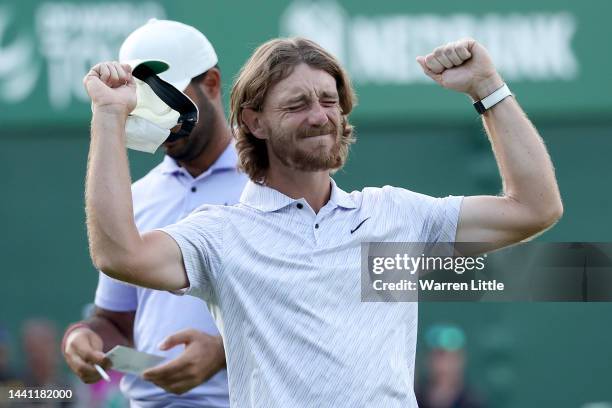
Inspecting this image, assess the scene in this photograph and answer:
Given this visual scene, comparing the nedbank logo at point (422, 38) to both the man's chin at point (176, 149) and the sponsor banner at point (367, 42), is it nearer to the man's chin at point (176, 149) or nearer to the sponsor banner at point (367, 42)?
the sponsor banner at point (367, 42)

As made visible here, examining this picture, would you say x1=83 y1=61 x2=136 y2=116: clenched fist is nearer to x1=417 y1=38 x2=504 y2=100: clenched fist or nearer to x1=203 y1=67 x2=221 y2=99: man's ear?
x1=417 y1=38 x2=504 y2=100: clenched fist

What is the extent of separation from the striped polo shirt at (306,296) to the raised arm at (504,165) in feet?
0.24

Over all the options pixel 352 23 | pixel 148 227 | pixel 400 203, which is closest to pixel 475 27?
pixel 352 23

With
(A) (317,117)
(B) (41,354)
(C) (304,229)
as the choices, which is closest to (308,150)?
(A) (317,117)

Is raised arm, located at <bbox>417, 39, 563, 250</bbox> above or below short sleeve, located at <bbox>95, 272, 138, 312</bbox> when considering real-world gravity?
above

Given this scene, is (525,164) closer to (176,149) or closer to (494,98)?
(494,98)

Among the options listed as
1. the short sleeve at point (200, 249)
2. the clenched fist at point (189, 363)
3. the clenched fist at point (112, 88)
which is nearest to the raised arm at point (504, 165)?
the short sleeve at point (200, 249)

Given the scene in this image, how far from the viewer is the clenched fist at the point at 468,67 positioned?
3.13 m

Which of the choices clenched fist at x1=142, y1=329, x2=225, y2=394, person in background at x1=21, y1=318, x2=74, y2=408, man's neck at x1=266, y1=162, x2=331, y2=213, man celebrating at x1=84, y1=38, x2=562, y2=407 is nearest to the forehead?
man celebrating at x1=84, y1=38, x2=562, y2=407

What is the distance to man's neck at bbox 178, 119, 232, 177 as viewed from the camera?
4281mm

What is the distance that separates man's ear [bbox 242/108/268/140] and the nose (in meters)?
0.18

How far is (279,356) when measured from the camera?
2.99 metres

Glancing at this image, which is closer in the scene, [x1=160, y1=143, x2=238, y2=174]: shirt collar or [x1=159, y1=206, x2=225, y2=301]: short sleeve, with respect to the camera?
[x1=159, y1=206, x2=225, y2=301]: short sleeve

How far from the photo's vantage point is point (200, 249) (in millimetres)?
3070
